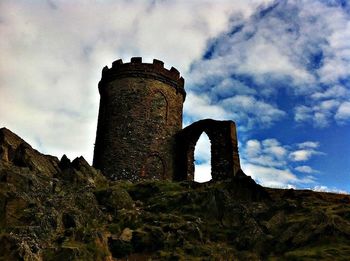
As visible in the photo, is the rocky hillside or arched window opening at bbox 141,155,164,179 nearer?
the rocky hillside

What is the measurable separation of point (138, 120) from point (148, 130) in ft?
2.67

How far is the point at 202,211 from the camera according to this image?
46.2 feet

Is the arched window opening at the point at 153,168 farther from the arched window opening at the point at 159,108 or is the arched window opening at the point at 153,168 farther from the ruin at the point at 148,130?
the arched window opening at the point at 159,108

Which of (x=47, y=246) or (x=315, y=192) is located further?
(x=315, y=192)

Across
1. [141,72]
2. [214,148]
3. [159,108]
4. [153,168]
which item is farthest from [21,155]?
[141,72]

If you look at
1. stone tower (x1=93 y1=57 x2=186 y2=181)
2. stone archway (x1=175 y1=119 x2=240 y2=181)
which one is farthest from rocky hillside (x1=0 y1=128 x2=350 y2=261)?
stone tower (x1=93 y1=57 x2=186 y2=181)

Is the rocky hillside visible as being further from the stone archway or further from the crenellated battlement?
the crenellated battlement

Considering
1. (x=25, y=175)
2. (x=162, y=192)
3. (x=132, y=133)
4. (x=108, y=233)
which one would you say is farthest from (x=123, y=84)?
(x=108, y=233)

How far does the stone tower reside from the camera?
24297 millimetres

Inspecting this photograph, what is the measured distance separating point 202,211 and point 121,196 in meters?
3.02

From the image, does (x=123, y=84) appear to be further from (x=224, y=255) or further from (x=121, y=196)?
(x=224, y=255)

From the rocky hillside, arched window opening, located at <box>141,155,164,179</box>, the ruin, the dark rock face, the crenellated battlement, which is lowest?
the rocky hillside

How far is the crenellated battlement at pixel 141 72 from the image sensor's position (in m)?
26.3

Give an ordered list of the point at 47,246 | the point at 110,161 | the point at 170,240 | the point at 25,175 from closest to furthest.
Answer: the point at 47,246 < the point at 170,240 < the point at 25,175 < the point at 110,161
